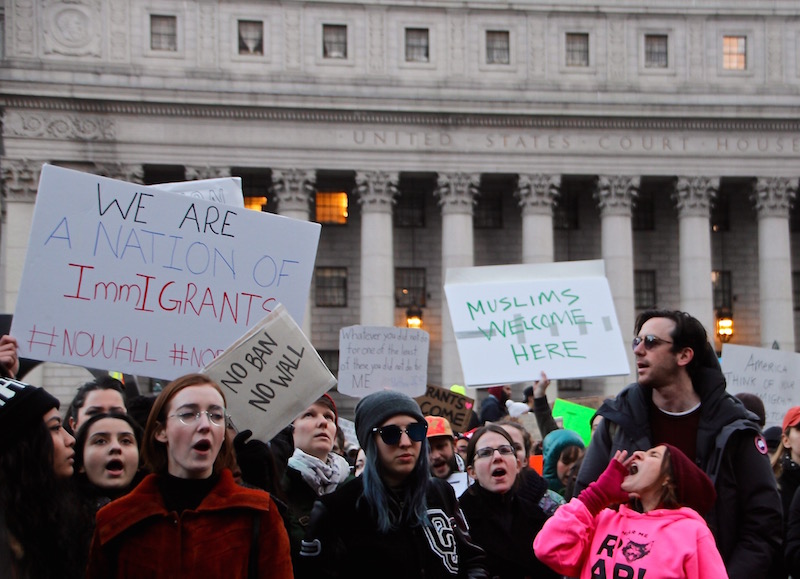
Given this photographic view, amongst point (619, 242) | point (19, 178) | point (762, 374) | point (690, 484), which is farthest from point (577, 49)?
point (690, 484)

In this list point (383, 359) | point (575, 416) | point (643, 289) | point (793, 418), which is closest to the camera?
point (793, 418)

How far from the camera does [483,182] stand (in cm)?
4228

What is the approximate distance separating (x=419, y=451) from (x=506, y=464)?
1426mm

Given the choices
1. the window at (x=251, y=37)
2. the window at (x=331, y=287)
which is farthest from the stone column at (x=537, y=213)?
the window at (x=251, y=37)

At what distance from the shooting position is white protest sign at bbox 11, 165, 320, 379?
28.8 feet

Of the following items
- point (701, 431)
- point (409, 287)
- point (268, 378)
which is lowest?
point (701, 431)

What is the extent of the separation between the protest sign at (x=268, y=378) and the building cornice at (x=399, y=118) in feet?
106

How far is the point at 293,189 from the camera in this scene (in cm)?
3888

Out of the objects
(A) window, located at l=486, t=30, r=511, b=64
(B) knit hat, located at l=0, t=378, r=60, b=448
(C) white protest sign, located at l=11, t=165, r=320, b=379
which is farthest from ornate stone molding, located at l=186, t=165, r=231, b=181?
(B) knit hat, located at l=0, t=378, r=60, b=448

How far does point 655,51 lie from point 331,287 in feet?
49.0

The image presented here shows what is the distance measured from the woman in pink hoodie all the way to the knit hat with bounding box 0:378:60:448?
2767 mm

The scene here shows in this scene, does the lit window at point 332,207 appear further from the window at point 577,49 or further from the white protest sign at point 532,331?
the white protest sign at point 532,331

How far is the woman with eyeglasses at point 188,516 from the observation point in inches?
207

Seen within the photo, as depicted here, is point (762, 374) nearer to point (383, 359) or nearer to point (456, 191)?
point (383, 359)
